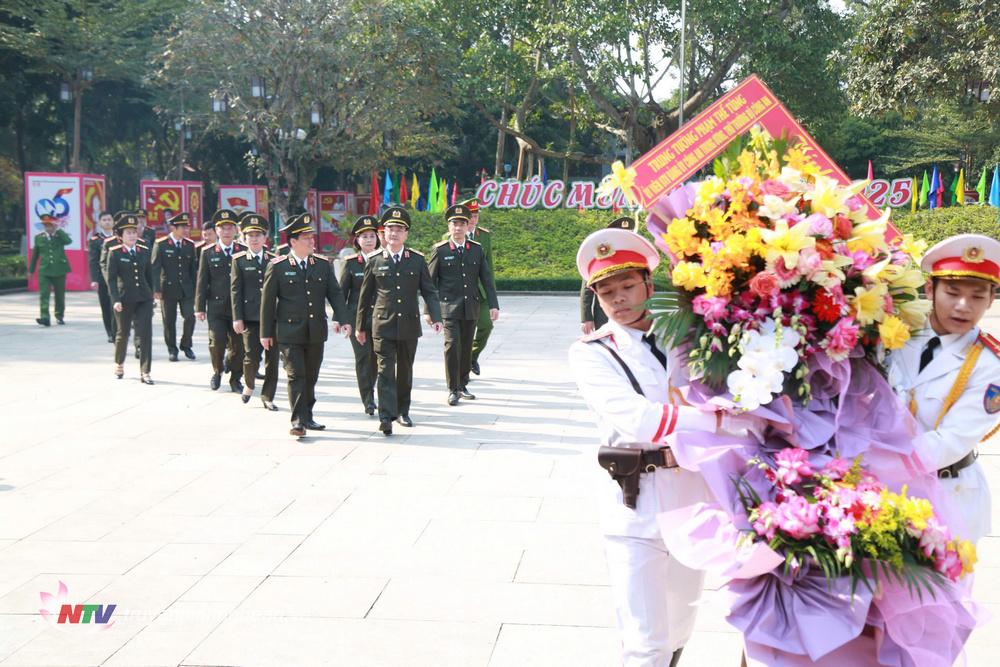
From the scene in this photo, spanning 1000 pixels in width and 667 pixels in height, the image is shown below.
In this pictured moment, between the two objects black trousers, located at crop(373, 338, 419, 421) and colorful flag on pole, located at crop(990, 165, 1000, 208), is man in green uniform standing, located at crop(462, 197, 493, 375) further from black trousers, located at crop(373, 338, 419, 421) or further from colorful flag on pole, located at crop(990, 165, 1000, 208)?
colorful flag on pole, located at crop(990, 165, 1000, 208)

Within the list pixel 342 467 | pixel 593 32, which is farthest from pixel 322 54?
pixel 342 467

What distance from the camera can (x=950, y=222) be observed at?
83.9 ft

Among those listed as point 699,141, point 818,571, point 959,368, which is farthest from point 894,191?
point 818,571

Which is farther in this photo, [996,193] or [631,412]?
[996,193]

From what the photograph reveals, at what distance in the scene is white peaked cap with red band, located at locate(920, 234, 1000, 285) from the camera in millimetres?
3396

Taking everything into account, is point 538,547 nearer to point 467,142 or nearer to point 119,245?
point 119,245

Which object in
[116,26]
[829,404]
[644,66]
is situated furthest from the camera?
[116,26]

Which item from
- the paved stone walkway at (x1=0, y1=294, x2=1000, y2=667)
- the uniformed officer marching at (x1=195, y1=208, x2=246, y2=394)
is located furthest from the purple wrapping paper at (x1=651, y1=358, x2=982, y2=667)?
the uniformed officer marching at (x1=195, y1=208, x2=246, y2=394)

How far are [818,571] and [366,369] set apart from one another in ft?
23.1

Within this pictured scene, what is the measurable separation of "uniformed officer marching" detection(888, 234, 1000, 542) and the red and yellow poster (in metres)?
0.60

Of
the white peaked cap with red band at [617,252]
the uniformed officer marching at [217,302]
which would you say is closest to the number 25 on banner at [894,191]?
the uniformed officer marching at [217,302]

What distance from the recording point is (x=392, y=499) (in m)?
6.61

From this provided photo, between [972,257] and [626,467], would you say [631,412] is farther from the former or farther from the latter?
[972,257]

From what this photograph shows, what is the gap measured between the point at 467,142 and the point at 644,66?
1728cm
